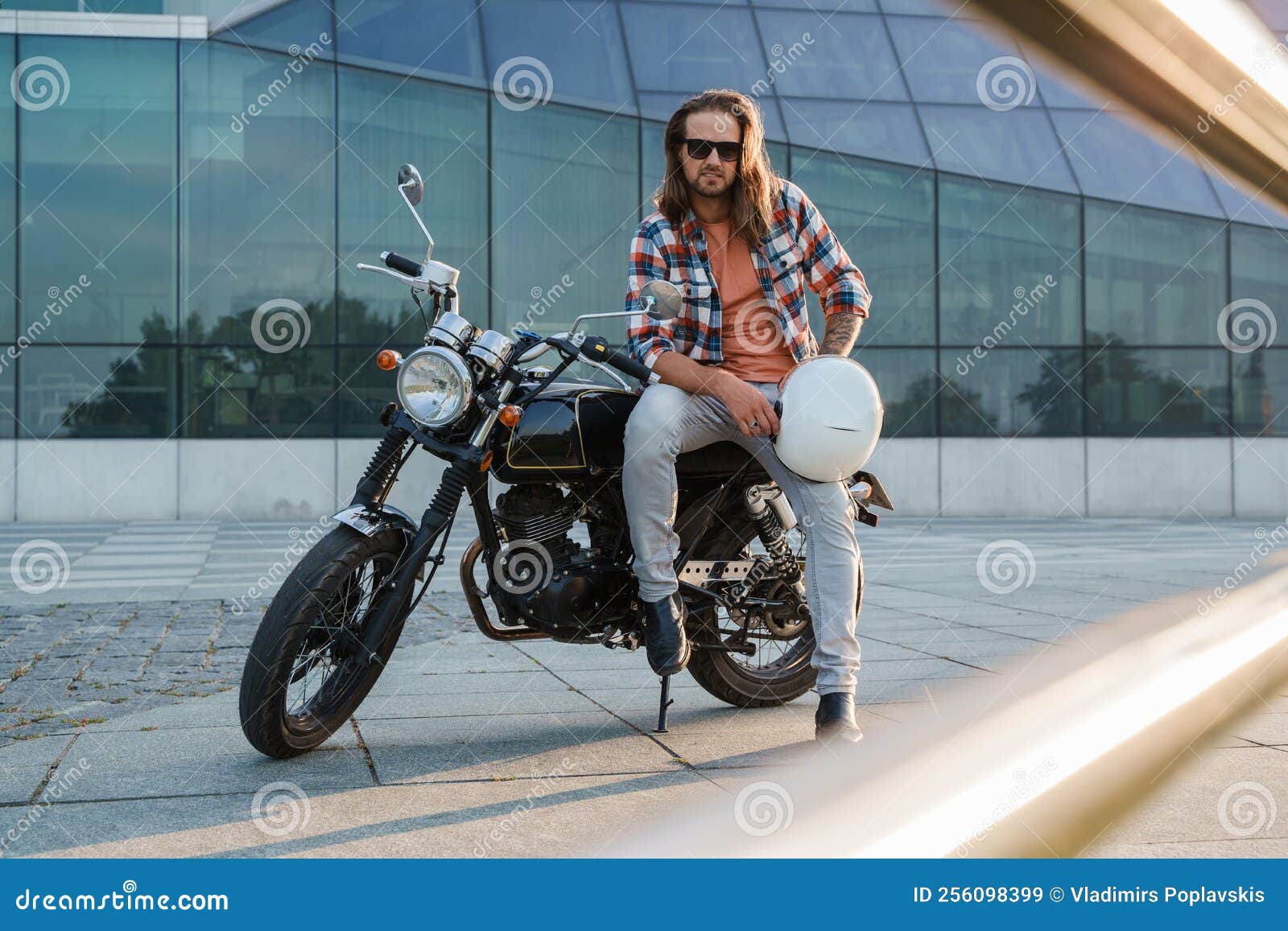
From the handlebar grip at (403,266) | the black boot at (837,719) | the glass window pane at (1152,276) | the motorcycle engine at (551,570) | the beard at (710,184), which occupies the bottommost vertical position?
the black boot at (837,719)

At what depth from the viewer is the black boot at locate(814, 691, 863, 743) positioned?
3562 millimetres

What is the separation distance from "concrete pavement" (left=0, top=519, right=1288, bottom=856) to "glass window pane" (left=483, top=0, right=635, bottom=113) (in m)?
10.1

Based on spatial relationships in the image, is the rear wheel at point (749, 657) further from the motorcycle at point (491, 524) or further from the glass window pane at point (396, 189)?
the glass window pane at point (396, 189)

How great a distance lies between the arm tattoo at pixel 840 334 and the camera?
388cm

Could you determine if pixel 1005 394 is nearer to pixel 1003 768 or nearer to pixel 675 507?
pixel 675 507

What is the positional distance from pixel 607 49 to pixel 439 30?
6.68 feet

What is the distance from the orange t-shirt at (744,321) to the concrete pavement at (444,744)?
1.10 m

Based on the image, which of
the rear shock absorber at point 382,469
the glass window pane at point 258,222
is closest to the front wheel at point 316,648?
the rear shock absorber at point 382,469

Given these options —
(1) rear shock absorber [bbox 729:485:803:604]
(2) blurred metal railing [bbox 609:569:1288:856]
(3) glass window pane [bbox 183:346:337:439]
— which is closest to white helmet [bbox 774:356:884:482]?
(1) rear shock absorber [bbox 729:485:803:604]

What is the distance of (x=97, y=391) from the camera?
15.4 metres

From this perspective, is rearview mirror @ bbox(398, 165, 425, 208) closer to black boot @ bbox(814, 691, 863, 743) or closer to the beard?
the beard

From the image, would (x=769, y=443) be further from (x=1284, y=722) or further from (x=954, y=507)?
(x=954, y=507)

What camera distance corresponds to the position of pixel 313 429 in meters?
15.6
